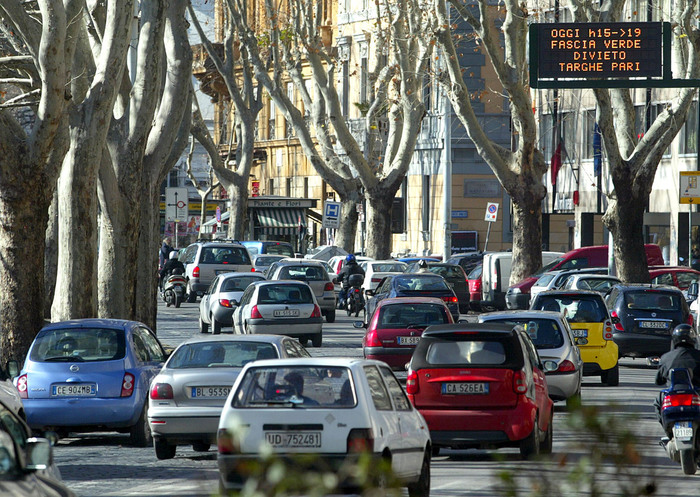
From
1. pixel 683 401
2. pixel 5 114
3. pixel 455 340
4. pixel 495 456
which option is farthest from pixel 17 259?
pixel 495 456

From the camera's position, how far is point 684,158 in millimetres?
47469

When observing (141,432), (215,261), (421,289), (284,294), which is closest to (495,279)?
(421,289)

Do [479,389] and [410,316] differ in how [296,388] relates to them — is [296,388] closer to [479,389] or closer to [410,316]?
[479,389]

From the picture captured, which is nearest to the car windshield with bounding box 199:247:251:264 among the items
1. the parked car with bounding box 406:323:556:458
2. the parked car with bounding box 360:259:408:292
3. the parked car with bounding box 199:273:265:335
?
the parked car with bounding box 360:259:408:292

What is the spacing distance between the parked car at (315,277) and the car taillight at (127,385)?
21688mm

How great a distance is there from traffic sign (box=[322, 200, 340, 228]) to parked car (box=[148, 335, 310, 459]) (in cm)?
3816

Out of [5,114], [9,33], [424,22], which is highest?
[424,22]

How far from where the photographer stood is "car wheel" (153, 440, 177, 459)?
13.3 m

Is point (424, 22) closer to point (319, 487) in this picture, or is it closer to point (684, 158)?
point (684, 158)

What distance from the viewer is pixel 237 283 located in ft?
105

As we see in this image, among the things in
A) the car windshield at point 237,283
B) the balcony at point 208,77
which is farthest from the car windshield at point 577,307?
the balcony at point 208,77

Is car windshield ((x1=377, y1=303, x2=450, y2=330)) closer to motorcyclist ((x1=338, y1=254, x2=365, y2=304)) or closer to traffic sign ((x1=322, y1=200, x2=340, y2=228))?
motorcyclist ((x1=338, y1=254, x2=365, y2=304))

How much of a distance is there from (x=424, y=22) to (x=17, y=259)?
97.5ft

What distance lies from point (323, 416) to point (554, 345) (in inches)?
323
